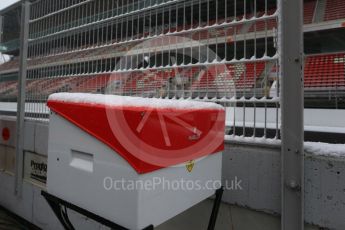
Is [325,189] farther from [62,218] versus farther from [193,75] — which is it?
[62,218]

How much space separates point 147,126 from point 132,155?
0.10m

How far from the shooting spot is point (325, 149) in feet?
3.80

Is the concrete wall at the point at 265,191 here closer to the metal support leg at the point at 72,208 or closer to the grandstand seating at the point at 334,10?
the metal support leg at the point at 72,208

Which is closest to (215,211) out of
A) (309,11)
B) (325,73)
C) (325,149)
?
(325,149)

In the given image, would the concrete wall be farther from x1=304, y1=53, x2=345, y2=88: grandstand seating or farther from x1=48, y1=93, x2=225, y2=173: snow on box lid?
x1=304, y1=53, x2=345, y2=88: grandstand seating

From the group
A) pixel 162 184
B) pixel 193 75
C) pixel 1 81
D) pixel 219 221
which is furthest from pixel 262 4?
pixel 1 81

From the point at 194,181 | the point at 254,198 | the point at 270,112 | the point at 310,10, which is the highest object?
the point at 310,10

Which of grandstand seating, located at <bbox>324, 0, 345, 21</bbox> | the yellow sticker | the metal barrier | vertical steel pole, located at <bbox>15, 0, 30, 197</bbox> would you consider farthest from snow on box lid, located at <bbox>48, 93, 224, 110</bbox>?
grandstand seating, located at <bbox>324, 0, 345, 21</bbox>

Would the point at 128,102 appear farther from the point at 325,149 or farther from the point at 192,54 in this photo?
the point at 325,149

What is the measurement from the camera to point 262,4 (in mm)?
1362

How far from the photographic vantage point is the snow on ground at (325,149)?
113cm

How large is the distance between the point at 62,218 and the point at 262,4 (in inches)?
53.1

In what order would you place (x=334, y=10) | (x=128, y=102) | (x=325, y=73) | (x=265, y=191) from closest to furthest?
(x=128, y=102) → (x=265, y=191) → (x=325, y=73) → (x=334, y=10)

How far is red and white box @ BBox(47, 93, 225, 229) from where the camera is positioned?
2.77 ft
